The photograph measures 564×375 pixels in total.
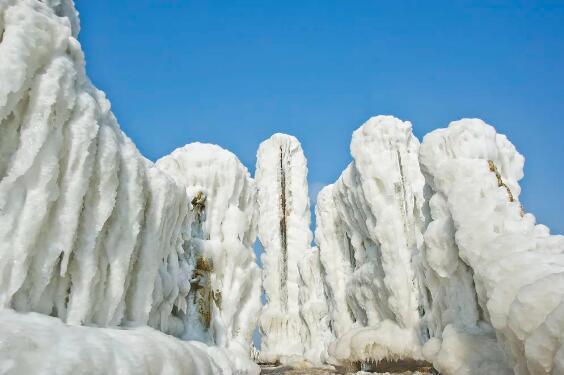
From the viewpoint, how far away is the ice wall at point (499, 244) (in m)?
7.31

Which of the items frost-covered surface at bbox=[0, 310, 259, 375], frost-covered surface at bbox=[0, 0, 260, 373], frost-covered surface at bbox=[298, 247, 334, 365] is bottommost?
frost-covered surface at bbox=[0, 310, 259, 375]

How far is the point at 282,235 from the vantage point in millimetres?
47250

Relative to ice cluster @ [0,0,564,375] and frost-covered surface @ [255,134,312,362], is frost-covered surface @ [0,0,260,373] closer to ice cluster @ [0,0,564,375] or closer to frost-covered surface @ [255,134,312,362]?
ice cluster @ [0,0,564,375]

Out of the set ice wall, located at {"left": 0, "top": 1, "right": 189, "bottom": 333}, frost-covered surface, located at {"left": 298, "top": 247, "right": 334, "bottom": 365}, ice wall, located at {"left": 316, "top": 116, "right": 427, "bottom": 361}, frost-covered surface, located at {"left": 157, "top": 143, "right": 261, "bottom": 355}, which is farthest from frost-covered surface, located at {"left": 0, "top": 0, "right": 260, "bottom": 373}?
frost-covered surface, located at {"left": 298, "top": 247, "right": 334, "bottom": 365}

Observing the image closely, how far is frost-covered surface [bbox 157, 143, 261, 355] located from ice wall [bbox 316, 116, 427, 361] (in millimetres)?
7271

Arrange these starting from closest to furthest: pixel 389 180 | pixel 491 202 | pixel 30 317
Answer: pixel 30 317 < pixel 491 202 < pixel 389 180

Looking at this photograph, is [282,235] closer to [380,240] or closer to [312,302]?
[312,302]

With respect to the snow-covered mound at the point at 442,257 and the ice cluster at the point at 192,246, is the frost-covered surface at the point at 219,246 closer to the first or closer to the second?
the ice cluster at the point at 192,246

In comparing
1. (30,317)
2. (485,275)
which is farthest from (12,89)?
(485,275)

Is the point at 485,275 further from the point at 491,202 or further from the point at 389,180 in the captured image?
the point at 389,180

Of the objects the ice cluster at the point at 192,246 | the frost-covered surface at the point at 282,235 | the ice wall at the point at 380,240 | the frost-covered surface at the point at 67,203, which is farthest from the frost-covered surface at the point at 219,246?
the frost-covered surface at the point at 282,235

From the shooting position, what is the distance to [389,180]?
24094 millimetres

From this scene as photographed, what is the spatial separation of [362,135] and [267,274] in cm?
2224

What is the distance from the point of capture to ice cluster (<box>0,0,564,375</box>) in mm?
6809
